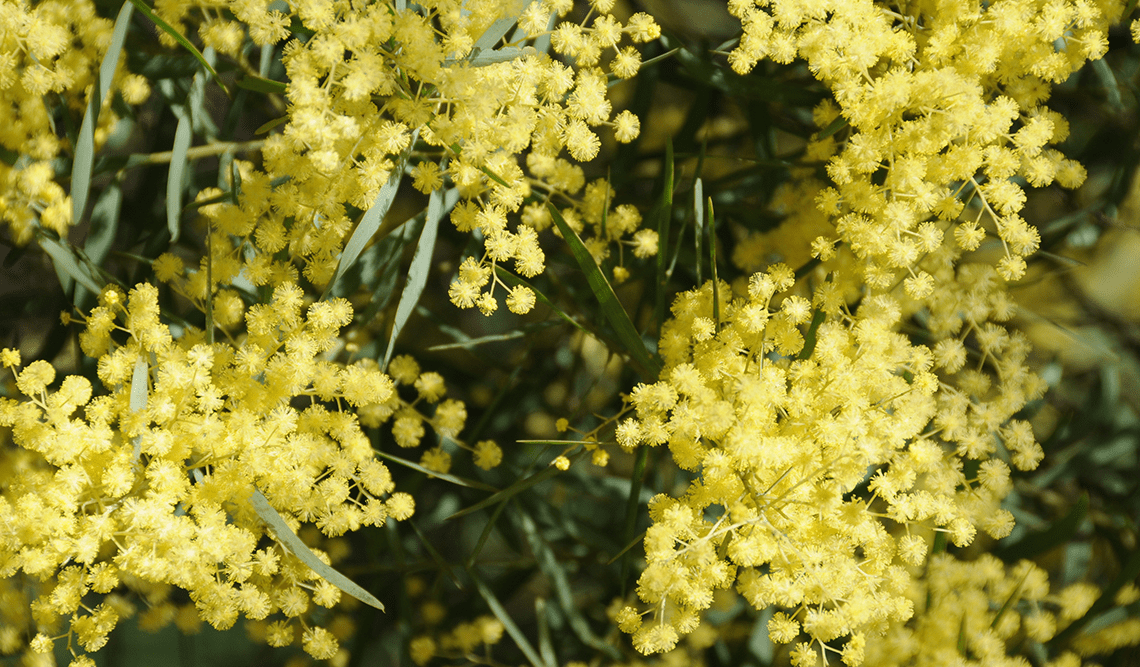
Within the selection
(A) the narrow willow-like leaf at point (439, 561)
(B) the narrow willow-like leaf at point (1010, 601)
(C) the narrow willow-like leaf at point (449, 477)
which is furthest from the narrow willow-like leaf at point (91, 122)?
(B) the narrow willow-like leaf at point (1010, 601)

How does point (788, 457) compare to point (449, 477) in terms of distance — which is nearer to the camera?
point (788, 457)

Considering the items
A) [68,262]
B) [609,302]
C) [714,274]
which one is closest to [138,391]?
[68,262]

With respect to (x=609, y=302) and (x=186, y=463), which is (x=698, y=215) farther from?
(x=186, y=463)

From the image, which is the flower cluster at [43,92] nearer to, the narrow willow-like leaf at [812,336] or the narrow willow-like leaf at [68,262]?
the narrow willow-like leaf at [68,262]

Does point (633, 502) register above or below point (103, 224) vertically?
below

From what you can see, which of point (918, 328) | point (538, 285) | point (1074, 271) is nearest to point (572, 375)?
point (538, 285)

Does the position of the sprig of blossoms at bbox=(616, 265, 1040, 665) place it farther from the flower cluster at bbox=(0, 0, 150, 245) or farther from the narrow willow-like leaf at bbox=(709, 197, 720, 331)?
the flower cluster at bbox=(0, 0, 150, 245)

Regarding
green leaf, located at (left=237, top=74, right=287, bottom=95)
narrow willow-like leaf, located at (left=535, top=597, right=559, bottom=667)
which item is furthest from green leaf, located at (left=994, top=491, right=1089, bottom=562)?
green leaf, located at (left=237, top=74, right=287, bottom=95)
